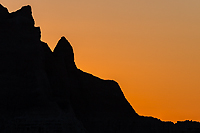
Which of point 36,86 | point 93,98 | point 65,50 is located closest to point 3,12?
point 36,86

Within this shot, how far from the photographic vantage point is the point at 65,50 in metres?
134

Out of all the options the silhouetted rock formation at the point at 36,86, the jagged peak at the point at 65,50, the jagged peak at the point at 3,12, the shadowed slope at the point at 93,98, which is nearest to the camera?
the silhouetted rock formation at the point at 36,86

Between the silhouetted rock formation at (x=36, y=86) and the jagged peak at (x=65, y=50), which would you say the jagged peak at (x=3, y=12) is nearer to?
the silhouetted rock formation at (x=36, y=86)

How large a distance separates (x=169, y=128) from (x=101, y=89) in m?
18.2

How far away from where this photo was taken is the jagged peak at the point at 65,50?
133 metres

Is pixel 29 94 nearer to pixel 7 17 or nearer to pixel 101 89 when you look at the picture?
pixel 7 17

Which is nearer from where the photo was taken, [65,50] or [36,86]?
[36,86]

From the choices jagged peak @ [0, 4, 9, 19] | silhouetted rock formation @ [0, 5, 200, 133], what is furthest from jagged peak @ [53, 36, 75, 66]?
jagged peak @ [0, 4, 9, 19]

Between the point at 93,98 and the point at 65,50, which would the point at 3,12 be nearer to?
the point at 65,50

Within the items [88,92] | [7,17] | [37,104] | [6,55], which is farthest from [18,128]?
[88,92]

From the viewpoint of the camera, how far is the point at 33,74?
104 m

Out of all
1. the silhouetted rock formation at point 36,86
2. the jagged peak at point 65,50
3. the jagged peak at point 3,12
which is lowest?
the silhouetted rock formation at point 36,86

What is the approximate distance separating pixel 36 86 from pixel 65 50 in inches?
1293

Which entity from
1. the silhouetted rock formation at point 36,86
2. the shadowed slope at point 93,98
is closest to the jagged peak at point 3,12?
the silhouetted rock formation at point 36,86
